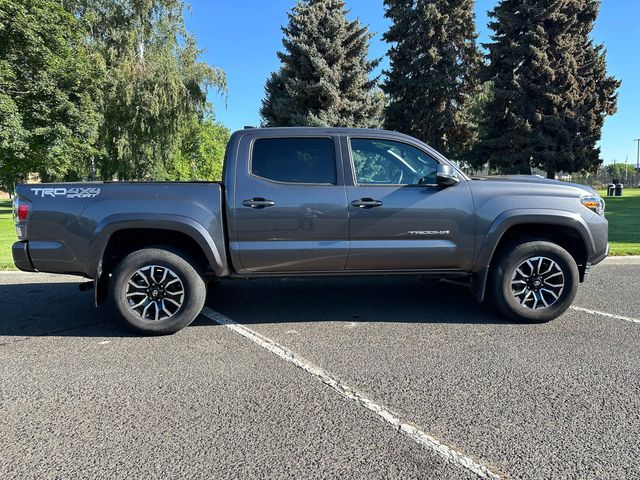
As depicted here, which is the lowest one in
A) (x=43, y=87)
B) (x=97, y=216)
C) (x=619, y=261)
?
(x=619, y=261)

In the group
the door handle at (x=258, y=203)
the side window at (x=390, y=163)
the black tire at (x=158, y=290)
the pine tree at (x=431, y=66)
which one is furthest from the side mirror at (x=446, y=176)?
the pine tree at (x=431, y=66)

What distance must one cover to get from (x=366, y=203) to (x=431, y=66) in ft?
88.2

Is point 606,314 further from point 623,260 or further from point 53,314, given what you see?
point 53,314

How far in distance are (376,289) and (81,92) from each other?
754 inches

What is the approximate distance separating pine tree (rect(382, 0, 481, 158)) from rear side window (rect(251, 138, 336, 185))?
25577 mm

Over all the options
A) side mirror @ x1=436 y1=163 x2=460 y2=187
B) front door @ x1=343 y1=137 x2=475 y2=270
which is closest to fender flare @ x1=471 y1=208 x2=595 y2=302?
front door @ x1=343 y1=137 x2=475 y2=270

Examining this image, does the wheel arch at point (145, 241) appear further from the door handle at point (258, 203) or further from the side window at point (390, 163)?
the side window at point (390, 163)

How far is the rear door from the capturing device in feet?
13.5

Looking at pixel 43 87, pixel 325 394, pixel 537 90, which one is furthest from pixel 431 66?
pixel 325 394

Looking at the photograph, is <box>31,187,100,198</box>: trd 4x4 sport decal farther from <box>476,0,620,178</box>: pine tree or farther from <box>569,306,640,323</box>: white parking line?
<box>476,0,620,178</box>: pine tree

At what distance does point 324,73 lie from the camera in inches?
854

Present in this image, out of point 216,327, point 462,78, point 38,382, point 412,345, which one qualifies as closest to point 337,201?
point 412,345

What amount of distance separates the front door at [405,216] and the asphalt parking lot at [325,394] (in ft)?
2.29

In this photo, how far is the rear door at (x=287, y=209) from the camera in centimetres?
412
